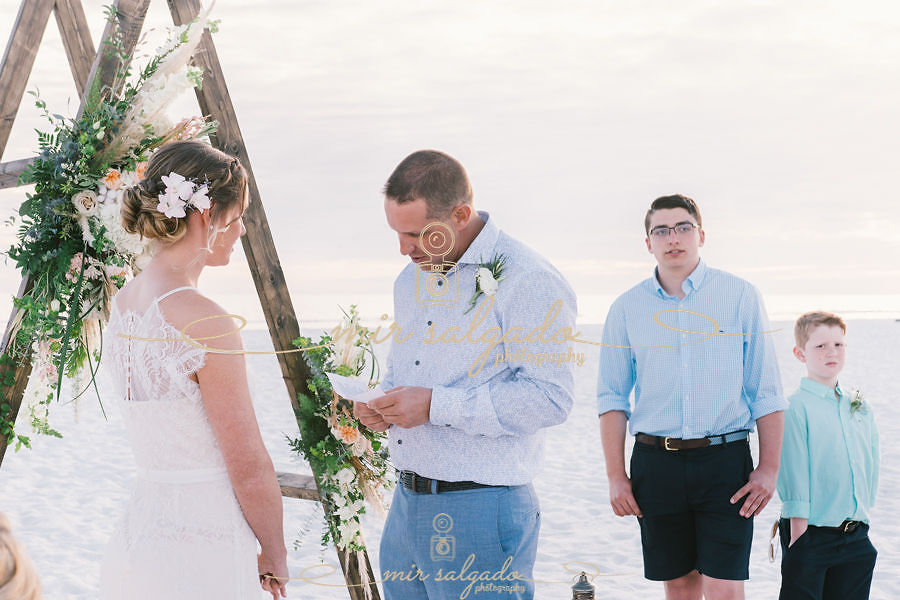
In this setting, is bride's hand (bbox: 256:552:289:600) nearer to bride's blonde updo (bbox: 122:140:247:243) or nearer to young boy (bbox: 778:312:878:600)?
bride's blonde updo (bbox: 122:140:247:243)

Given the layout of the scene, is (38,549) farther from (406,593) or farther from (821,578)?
(821,578)

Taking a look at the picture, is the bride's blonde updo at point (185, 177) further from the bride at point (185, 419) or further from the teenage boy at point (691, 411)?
the teenage boy at point (691, 411)

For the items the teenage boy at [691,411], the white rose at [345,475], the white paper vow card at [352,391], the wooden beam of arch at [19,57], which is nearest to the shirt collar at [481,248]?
the white paper vow card at [352,391]

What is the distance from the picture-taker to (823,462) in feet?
11.3

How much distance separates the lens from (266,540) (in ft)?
7.32

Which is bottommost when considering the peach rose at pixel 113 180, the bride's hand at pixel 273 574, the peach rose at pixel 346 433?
the bride's hand at pixel 273 574

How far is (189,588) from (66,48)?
231 cm

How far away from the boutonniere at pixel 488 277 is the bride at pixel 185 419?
0.73m

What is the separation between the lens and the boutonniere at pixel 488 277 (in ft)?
8.27

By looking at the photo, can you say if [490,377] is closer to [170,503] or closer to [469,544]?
[469,544]

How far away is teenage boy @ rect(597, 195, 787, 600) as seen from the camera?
3238 mm

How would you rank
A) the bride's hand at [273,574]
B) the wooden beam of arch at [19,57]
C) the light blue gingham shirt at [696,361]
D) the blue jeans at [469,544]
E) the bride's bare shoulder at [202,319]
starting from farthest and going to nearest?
the light blue gingham shirt at [696,361] → the wooden beam of arch at [19,57] → the blue jeans at [469,544] → the bride's hand at [273,574] → the bride's bare shoulder at [202,319]

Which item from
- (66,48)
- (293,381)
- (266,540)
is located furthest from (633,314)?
(66,48)

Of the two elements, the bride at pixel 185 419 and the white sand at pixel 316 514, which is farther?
the white sand at pixel 316 514
